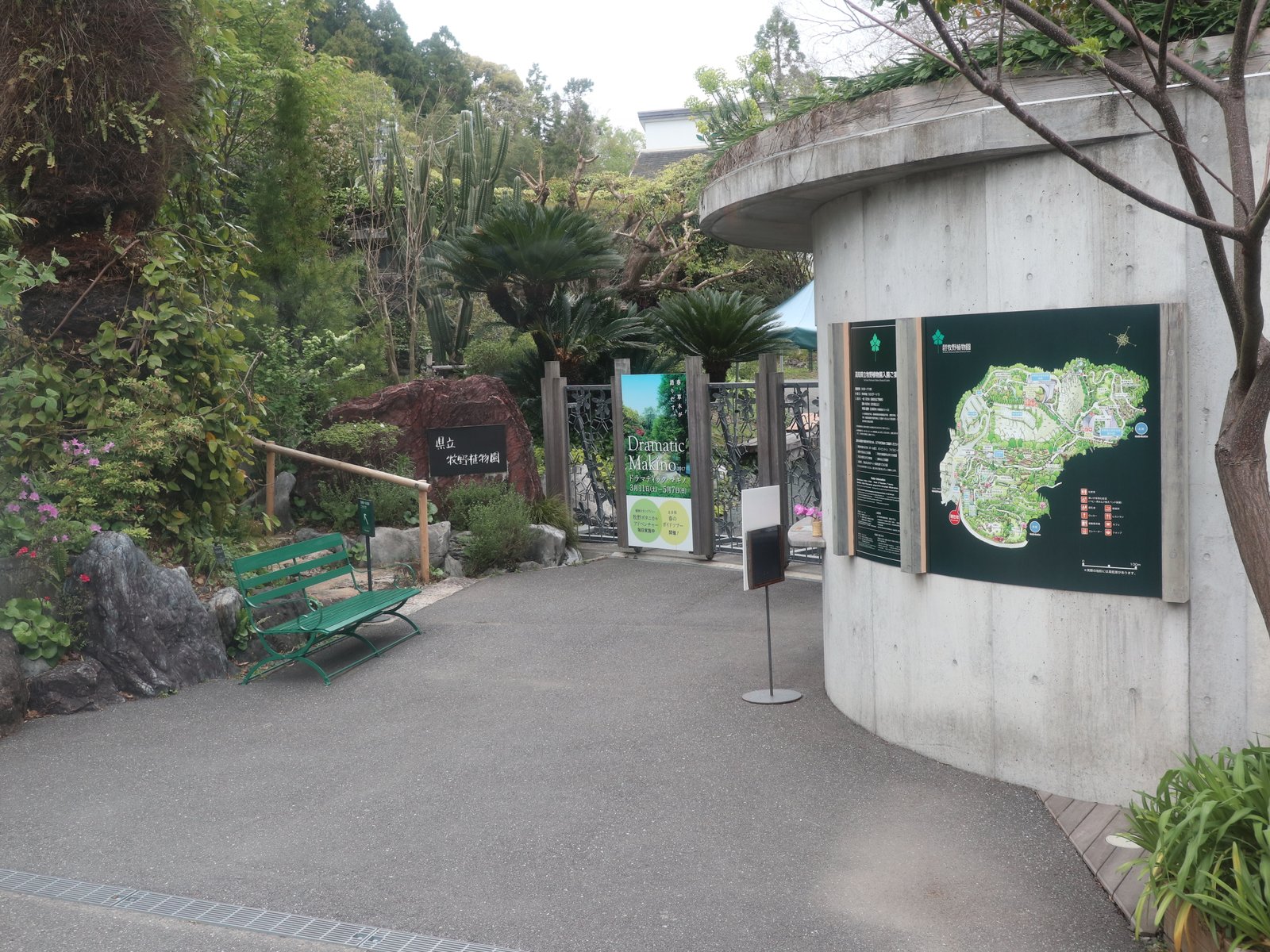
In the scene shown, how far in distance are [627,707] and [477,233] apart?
8.03 metres

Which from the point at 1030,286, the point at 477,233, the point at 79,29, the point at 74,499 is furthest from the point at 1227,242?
the point at 477,233

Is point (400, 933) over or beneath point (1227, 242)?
beneath

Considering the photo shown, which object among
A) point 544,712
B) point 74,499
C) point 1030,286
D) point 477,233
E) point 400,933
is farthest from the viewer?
point 477,233

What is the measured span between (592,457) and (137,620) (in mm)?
5886

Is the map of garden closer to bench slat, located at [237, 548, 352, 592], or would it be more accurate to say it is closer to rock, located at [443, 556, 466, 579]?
bench slat, located at [237, 548, 352, 592]

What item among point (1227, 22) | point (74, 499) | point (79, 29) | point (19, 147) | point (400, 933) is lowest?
point (400, 933)

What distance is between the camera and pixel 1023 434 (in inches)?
198

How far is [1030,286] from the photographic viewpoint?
16.3 ft

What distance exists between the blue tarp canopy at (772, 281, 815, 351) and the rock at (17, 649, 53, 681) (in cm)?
827

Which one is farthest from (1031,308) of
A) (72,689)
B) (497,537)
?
(497,537)

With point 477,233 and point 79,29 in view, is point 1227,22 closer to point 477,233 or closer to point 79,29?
point 79,29

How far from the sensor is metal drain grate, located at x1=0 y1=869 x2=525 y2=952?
13.2 ft

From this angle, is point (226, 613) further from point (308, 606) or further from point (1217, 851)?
point (1217, 851)

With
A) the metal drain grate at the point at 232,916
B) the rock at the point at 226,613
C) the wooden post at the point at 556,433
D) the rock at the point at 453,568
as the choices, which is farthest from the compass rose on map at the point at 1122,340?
the wooden post at the point at 556,433
